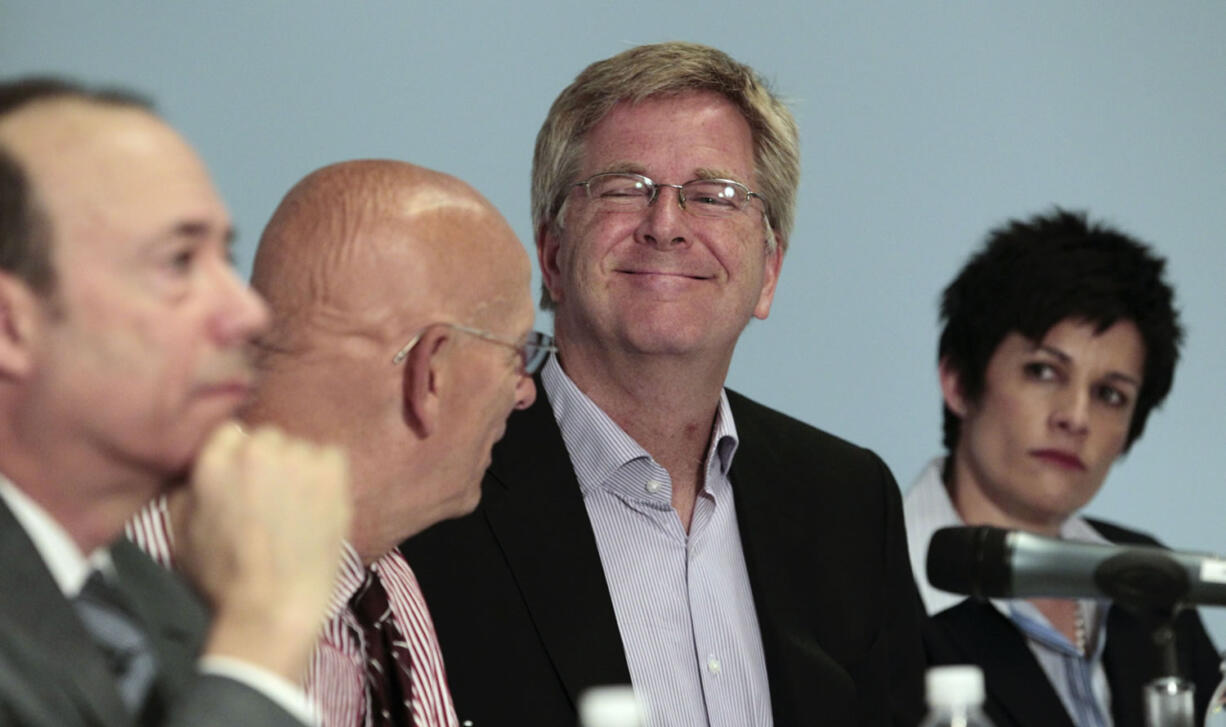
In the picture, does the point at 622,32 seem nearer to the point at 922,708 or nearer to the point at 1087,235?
the point at 1087,235

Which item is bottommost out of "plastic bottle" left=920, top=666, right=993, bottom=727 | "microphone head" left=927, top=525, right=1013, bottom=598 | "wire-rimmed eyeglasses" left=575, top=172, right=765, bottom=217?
"plastic bottle" left=920, top=666, right=993, bottom=727

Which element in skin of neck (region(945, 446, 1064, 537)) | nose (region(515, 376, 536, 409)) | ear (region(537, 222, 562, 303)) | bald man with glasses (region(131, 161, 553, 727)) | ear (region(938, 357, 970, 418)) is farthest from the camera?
ear (region(938, 357, 970, 418))

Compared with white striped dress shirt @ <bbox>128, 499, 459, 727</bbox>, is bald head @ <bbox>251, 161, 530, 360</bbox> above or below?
above

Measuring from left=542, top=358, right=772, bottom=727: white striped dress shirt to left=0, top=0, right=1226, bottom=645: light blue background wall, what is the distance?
92cm

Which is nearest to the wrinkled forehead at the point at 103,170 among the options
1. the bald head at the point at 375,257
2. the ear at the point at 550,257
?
the bald head at the point at 375,257

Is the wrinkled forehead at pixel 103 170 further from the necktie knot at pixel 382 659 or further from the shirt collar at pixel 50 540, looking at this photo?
the necktie knot at pixel 382 659

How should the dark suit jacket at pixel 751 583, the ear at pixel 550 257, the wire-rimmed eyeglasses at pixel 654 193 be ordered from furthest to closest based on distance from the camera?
the ear at pixel 550 257 → the wire-rimmed eyeglasses at pixel 654 193 → the dark suit jacket at pixel 751 583

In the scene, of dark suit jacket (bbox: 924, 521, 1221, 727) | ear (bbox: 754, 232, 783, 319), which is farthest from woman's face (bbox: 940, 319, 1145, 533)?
ear (bbox: 754, 232, 783, 319)

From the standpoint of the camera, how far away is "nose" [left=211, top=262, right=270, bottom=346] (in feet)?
3.67

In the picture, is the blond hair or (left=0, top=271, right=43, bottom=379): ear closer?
(left=0, top=271, right=43, bottom=379): ear

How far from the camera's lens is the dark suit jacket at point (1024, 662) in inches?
106

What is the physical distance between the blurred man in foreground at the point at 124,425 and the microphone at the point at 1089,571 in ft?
2.58

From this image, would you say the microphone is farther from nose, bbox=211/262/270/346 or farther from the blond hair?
the blond hair

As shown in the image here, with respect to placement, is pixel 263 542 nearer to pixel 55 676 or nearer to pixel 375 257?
pixel 55 676
